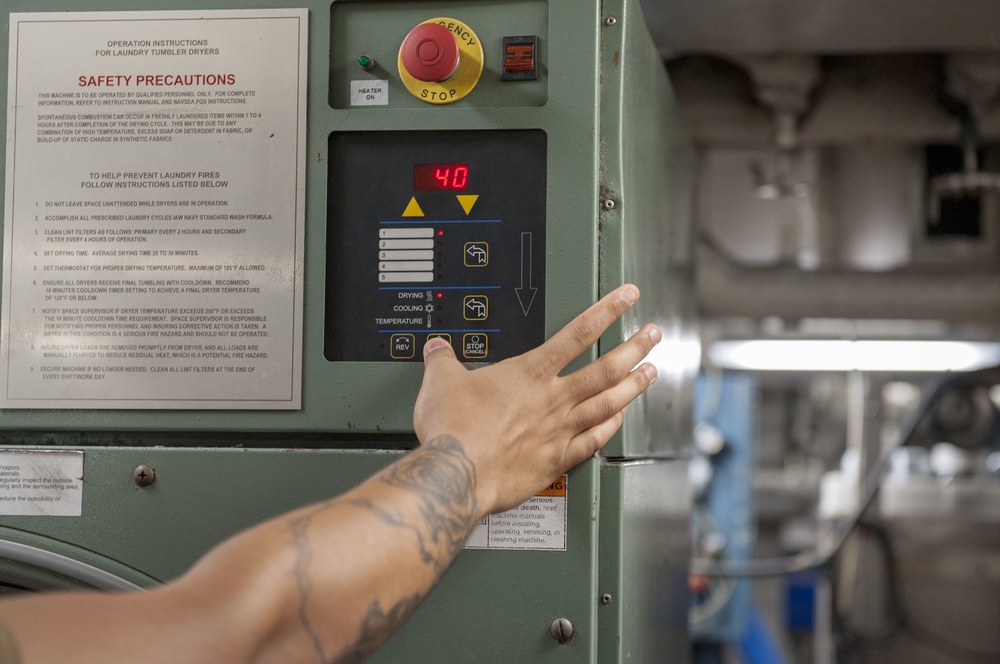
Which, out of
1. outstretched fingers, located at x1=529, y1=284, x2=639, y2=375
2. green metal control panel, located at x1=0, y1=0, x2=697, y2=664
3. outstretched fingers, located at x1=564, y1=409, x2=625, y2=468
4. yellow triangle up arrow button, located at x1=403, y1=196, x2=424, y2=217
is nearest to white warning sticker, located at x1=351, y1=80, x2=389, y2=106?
green metal control panel, located at x1=0, y1=0, x2=697, y2=664

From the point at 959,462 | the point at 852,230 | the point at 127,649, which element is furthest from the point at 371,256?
the point at 959,462

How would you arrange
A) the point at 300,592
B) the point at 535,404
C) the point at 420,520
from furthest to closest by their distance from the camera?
1. the point at 535,404
2. the point at 420,520
3. the point at 300,592

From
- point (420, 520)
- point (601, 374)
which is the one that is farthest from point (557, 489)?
point (420, 520)

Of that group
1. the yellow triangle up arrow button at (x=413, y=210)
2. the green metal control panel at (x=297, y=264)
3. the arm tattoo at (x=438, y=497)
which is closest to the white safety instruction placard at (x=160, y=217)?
the green metal control panel at (x=297, y=264)

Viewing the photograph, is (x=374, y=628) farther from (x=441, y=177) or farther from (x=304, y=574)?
(x=441, y=177)

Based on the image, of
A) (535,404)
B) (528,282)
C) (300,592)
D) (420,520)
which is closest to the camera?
(300,592)

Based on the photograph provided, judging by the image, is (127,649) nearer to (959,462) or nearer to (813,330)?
(813,330)

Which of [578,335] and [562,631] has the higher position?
[578,335]

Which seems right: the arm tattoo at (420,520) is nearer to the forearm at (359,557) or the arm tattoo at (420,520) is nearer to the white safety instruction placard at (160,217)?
the forearm at (359,557)

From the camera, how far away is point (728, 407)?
13.2 ft

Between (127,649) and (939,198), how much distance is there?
314 centimetres

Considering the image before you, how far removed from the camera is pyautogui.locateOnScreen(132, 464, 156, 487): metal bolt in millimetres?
1128

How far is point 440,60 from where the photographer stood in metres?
1.09

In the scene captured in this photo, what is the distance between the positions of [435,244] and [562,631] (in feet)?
1.60
